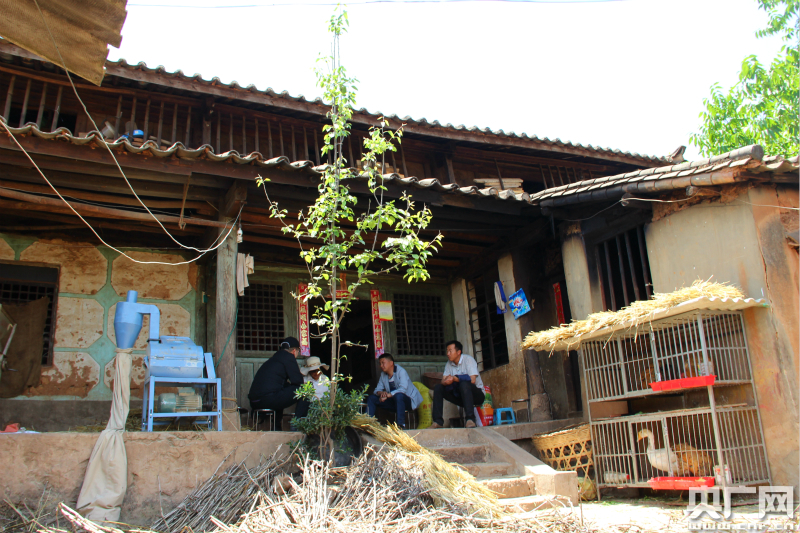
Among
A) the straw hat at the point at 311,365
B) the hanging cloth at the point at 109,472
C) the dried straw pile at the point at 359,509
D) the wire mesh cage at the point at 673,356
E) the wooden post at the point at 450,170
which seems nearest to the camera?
the dried straw pile at the point at 359,509

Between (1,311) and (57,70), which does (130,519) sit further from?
(57,70)

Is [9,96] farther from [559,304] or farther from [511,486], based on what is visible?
[559,304]

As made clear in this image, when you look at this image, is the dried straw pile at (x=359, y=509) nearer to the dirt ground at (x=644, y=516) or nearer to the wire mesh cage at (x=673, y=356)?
the dirt ground at (x=644, y=516)

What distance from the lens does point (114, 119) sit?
8.08 meters

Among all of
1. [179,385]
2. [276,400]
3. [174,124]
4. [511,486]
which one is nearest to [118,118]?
[174,124]

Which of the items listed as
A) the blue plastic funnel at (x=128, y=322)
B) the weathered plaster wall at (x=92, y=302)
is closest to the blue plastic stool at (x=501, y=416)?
the weathered plaster wall at (x=92, y=302)

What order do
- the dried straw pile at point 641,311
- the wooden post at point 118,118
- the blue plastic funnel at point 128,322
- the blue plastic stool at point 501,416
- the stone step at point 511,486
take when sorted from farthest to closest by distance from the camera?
1. the blue plastic stool at point 501,416
2. the wooden post at point 118,118
3. the dried straw pile at point 641,311
4. the stone step at point 511,486
5. the blue plastic funnel at point 128,322

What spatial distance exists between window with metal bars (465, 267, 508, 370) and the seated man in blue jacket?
1510mm

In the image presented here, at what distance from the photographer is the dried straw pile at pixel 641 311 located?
5820 mm

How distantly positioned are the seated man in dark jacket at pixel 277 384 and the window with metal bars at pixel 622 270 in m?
4.01

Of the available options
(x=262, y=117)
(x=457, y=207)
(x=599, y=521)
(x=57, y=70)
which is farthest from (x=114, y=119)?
(x=599, y=521)

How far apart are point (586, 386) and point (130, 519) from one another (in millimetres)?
4899

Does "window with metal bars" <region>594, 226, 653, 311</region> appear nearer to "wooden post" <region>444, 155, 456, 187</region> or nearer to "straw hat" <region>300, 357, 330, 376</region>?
"wooden post" <region>444, 155, 456, 187</region>

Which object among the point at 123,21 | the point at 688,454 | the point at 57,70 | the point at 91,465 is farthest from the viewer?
the point at 57,70
